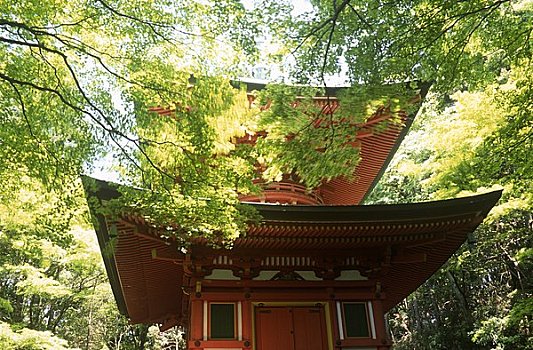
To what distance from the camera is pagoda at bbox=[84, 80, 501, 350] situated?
6578 millimetres

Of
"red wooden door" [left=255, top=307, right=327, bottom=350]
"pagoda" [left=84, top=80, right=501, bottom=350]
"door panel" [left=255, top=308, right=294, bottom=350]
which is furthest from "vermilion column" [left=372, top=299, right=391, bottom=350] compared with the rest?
"door panel" [left=255, top=308, right=294, bottom=350]

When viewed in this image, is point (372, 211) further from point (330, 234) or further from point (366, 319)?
point (366, 319)

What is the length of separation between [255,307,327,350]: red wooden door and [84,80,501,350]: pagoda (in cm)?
2

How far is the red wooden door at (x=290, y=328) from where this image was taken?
7133 mm

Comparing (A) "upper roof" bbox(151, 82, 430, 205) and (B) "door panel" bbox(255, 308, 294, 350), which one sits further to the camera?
(A) "upper roof" bbox(151, 82, 430, 205)

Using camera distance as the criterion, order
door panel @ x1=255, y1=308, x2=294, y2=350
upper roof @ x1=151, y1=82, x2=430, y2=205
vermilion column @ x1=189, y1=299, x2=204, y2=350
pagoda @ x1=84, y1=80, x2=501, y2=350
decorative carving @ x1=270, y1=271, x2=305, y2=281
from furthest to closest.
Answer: upper roof @ x1=151, y1=82, x2=430, y2=205 < decorative carving @ x1=270, y1=271, x2=305, y2=281 < door panel @ x1=255, y1=308, x2=294, y2=350 < vermilion column @ x1=189, y1=299, x2=204, y2=350 < pagoda @ x1=84, y1=80, x2=501, y2=350

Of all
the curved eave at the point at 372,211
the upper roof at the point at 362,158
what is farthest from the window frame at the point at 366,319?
the upper roof at the point at 362,158

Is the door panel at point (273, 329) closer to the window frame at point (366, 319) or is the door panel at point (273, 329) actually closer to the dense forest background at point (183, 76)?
the window frame at point (366, 319)

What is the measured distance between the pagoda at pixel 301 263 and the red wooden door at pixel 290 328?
0.05 ft

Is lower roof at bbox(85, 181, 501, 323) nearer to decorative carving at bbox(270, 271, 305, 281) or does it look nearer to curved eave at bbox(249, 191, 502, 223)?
curved eave at bbox(249, 191, 502, 223)

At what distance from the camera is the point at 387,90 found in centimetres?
509

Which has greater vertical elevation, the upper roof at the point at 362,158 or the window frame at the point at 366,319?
the upper roof at the point at 362,158

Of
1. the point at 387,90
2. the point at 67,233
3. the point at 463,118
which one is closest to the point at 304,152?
the point at 387,90

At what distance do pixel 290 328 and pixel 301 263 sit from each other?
104 centimetres
